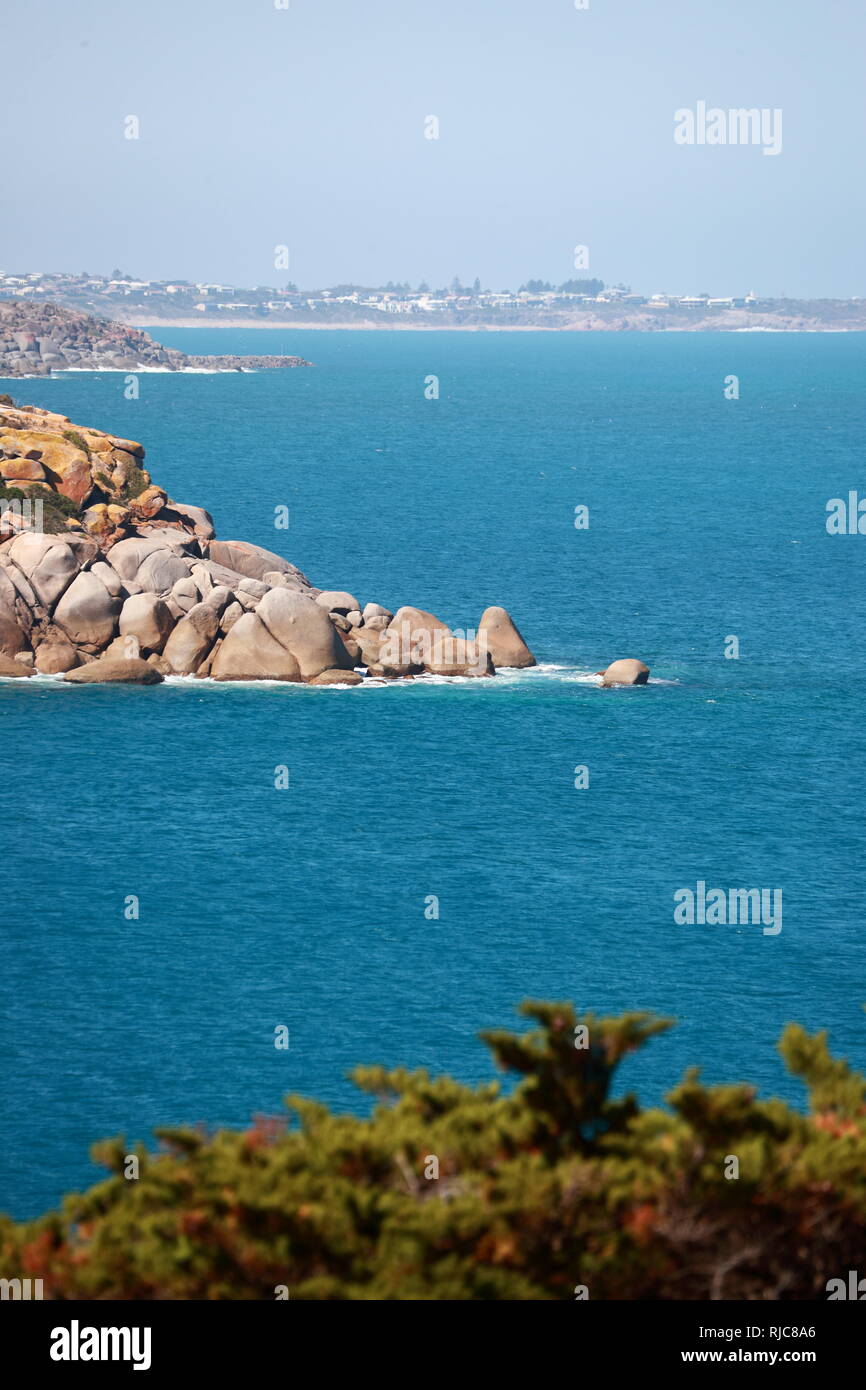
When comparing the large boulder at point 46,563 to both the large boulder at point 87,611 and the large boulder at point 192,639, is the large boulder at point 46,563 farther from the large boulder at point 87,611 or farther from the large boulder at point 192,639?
the large boulder at point 192,639

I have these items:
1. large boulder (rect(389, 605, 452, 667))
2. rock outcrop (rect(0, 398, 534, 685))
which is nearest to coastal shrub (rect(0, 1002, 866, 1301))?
rock outcrop (rect(0, 398, 534, 685))

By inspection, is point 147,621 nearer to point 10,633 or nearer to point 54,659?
point 54,659

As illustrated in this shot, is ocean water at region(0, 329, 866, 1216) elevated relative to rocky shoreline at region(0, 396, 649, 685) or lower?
lower

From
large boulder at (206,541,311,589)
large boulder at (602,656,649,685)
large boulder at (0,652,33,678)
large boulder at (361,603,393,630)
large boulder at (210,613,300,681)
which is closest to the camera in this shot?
large boulder at (0,652,33,678)

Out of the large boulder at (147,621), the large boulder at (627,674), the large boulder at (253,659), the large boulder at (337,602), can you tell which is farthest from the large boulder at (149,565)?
the large boulder at (627,674)

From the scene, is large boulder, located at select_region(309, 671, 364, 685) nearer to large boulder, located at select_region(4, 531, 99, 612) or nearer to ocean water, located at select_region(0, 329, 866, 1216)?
ocean water, located at select_region(0, 329, 866, 1216)
